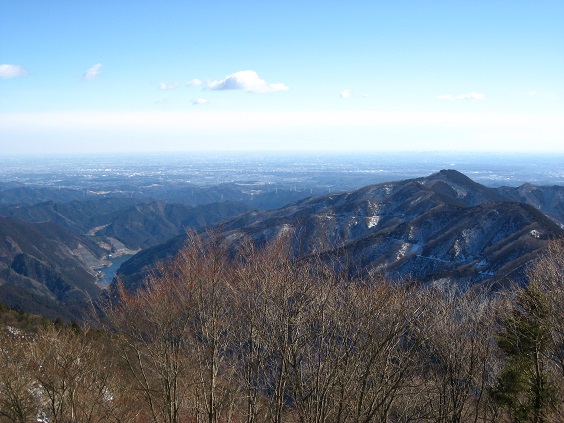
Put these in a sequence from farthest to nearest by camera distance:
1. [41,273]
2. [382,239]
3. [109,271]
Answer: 1. [109,271]
2. [41,273]
3. [382,239]

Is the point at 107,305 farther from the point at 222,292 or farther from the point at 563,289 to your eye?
the point at 563,289

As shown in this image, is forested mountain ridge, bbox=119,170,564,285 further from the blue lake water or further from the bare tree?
the blue lake water

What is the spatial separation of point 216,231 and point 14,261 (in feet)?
576

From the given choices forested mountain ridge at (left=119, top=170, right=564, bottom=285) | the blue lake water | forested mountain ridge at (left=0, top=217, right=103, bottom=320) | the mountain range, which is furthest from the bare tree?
the blue lake water

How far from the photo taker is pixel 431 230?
90.3 meters

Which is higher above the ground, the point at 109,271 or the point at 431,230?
the point at 431,230

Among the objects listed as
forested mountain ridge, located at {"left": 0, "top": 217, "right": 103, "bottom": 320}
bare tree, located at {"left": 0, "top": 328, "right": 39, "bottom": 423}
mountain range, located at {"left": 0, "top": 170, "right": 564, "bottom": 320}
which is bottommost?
forested mountain ridge, located at {"left": 0, "top": 217, "right": 103, "bottom": 320}

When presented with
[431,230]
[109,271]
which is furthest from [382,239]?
[109,271]

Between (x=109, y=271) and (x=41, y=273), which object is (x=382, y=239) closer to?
(x=41, y=273)

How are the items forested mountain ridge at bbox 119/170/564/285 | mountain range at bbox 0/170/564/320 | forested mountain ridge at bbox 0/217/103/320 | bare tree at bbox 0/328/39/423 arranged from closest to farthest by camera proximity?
bare tree at bbox 0/328/39/423 → mountain range at bbox 0/170/564/320 → forested mountain ridge at bbox 119/170/564/285 → forested mountain ridge at bbox 0/217/103/320

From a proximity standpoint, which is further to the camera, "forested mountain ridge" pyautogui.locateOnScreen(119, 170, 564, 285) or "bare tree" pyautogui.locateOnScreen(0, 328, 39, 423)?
"forested mountain ridge" pyautogui.locateOnScreen(119, 170, 564, 285)

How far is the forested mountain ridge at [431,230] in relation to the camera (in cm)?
6088

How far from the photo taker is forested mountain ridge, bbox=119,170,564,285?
6088 centimetres

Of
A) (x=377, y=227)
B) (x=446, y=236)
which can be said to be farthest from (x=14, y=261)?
(x=446, y=236)
